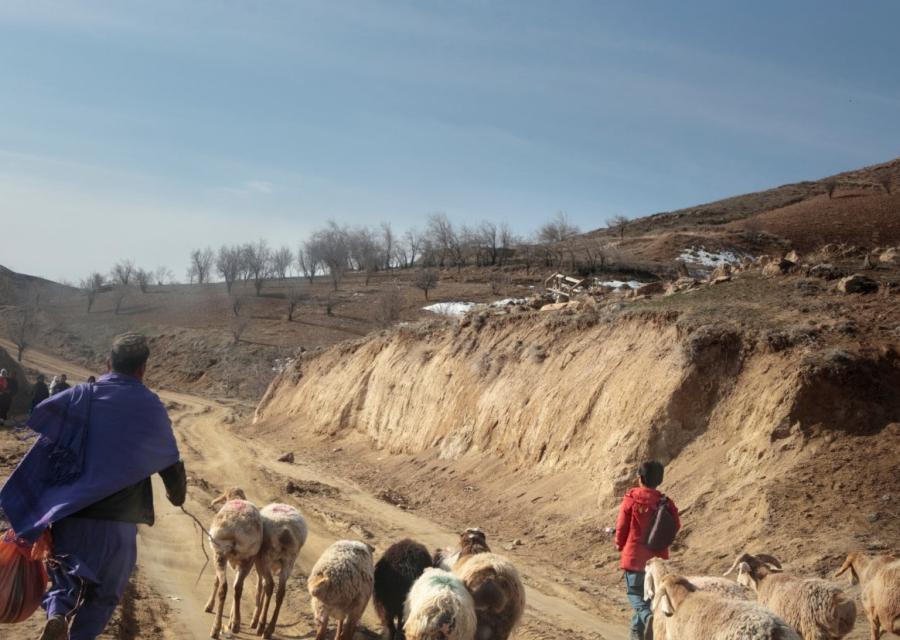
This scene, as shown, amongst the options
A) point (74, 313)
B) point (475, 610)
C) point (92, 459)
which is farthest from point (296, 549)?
point (74, 313)

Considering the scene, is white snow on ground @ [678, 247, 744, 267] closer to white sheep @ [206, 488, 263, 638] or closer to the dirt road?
the dirt road

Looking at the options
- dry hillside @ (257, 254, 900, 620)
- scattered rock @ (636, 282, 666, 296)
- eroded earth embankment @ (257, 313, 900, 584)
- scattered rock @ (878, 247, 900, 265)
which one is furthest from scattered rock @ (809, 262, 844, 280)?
scattered rock @ (636, 282, 666, 296)

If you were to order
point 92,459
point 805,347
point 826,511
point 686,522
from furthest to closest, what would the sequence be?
1. point 805,347
2. point 686,522
3. point 826,511
4. point 92,459

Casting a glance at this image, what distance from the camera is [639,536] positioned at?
7.96 metres

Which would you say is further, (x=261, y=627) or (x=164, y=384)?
(x=164, y=384)

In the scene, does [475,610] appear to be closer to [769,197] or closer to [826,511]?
[826,511]

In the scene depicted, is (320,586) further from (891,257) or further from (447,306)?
(447,306)

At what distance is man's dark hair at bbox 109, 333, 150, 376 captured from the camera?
5.20m

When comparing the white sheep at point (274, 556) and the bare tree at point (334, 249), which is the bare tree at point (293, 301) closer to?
the bare tree at point (334, 249)

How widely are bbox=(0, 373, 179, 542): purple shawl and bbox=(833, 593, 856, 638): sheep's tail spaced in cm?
628

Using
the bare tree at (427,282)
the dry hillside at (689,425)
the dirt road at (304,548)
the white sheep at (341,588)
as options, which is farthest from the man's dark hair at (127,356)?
the bare tree at (427,282)

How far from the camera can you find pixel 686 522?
13.2 meters

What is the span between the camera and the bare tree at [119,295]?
79.2 m

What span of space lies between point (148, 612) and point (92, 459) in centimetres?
453
